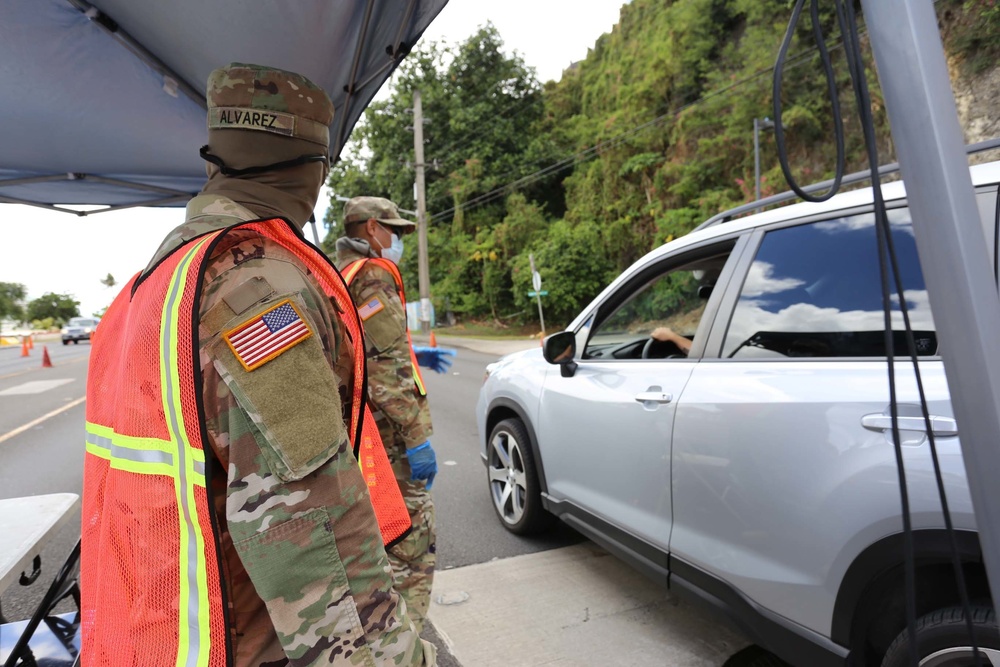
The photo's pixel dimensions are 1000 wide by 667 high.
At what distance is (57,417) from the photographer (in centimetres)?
902

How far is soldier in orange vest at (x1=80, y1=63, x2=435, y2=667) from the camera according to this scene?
3.19 ft

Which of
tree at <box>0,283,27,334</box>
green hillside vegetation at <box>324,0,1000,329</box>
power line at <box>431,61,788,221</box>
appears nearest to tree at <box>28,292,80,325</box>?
tree at <box>0,283,27,334</box>

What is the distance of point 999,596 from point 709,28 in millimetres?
25218

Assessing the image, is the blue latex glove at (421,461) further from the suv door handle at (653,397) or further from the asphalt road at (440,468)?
the asphalt road at (440,468)

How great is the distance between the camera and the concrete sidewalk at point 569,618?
2.66 meters

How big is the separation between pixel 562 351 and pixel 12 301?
103 meters

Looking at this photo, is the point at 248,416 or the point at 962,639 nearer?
the point at 248,416

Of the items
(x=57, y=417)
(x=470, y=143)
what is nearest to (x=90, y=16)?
(x=57, y=417)

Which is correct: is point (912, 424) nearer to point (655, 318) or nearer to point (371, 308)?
point (655, 318)

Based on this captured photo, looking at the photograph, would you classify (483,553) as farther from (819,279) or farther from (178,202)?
(178,202)

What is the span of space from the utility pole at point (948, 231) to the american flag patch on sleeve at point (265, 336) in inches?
40.7

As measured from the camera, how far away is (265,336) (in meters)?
1.00

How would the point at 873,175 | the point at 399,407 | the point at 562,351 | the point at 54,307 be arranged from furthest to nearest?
the point at 54,307 < the point at 562,351 < the point at 399,407 < the point at 873,175

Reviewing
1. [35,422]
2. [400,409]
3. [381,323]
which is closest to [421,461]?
[400,409]
